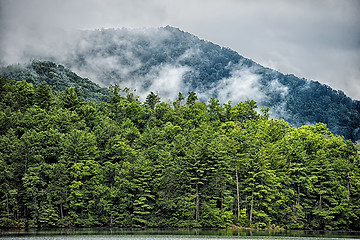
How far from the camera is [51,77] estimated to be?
144 m

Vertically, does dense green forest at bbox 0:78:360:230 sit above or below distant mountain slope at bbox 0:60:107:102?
below

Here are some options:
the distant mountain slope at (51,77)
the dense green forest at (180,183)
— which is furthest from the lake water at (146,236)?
the distant mountain slope at (51,77)

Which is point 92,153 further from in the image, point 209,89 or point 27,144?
point 209,89

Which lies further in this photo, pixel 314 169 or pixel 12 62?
pixel 12 62

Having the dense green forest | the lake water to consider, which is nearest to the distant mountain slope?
the dense green forest

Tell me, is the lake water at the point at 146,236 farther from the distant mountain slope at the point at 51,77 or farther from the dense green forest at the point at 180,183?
the distant mountain slope at the point at 51,77

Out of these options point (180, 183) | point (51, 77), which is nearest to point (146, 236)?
→ point (180, 183)

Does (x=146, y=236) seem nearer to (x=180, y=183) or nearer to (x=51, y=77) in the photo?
(x=180, y=183)

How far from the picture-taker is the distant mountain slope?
5212 inches

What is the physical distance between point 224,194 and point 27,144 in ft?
122

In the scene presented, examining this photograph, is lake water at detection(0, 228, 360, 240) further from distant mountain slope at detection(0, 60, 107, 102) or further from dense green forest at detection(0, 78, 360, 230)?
Result: distant mountain slope at detection(0, 60, 107, 102)

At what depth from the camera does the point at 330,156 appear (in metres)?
75.4

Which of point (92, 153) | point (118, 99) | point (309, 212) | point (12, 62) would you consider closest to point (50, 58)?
point (12, 62)

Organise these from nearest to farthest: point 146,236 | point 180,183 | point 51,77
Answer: point 146,236, point 180,183, point 51,77
